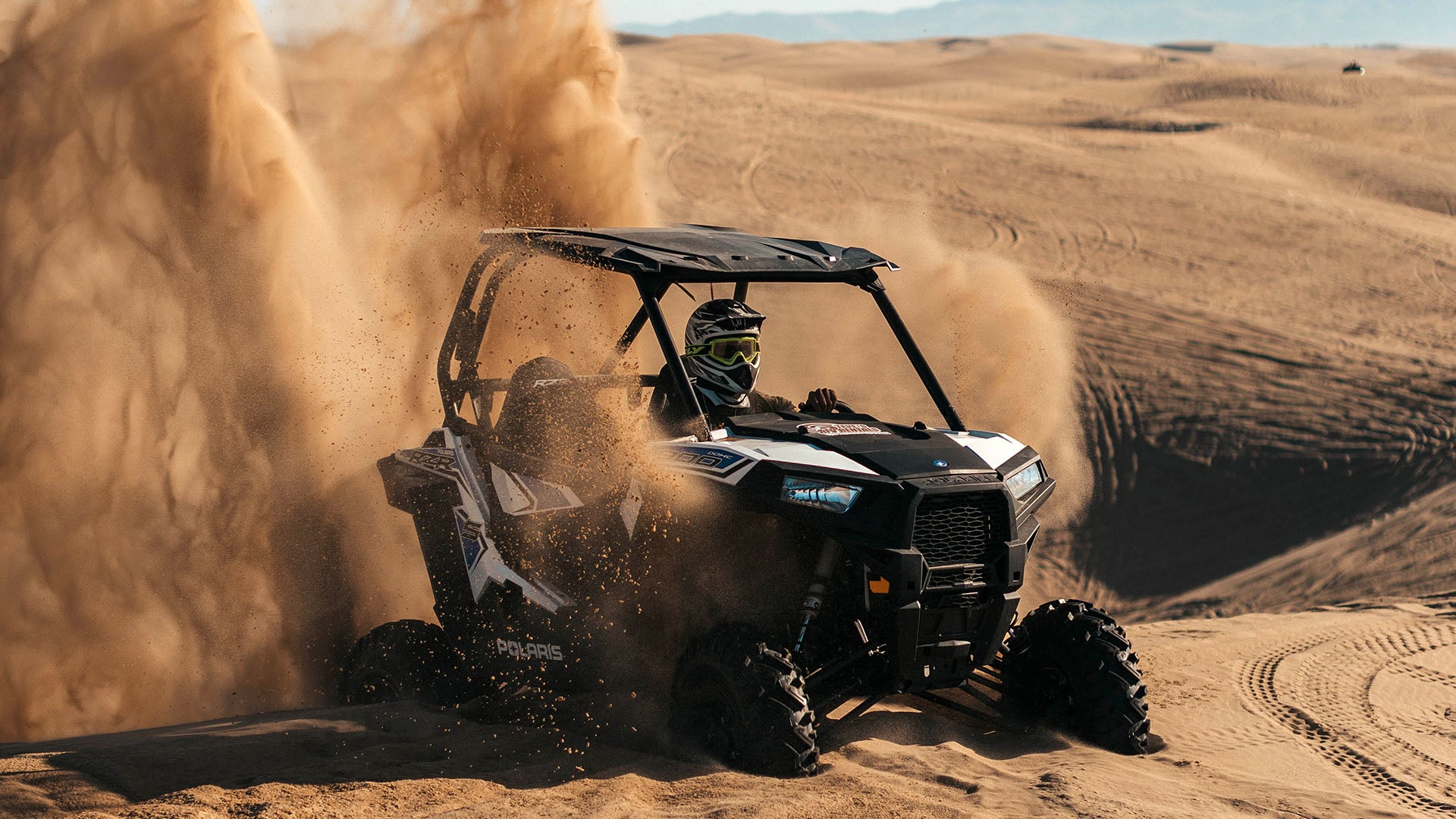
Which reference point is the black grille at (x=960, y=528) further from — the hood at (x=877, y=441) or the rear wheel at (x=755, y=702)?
the rear wheel at (x=755, y=702)

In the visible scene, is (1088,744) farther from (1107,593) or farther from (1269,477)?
(1269,477)

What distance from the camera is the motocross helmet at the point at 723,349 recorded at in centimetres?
597

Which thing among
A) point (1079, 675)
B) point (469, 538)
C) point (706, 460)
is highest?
point (706, 460)

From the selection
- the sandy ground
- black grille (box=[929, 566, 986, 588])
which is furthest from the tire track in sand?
black grille (box=[929, 566, 986, 588])

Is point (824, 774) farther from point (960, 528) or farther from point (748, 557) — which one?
point (960, 528)

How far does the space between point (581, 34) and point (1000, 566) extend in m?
6.24

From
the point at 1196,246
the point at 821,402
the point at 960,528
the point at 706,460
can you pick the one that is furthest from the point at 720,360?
the point at 1196,246

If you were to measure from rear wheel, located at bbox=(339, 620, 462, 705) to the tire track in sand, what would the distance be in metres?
4.16

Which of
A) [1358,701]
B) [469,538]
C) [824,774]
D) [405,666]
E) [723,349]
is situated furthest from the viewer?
[1358,701]

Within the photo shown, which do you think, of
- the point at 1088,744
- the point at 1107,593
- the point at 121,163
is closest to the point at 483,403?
the point at 121,163

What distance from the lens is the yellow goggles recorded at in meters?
5.98

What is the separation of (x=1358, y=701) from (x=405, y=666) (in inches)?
197

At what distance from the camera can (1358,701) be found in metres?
6.93

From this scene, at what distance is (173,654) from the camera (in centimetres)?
732
